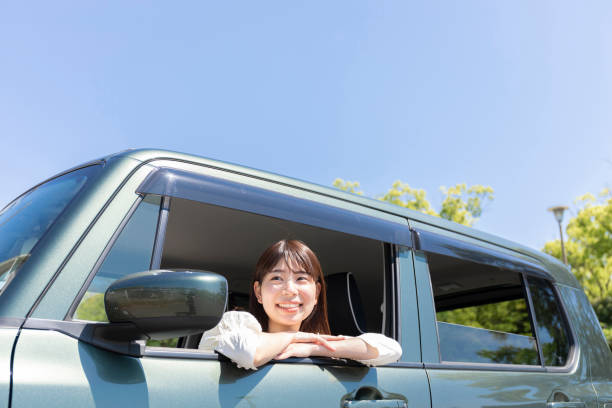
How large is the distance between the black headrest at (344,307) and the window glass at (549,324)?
3.76 ft

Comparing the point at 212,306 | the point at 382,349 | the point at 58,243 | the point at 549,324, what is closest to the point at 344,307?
the point at 382,349

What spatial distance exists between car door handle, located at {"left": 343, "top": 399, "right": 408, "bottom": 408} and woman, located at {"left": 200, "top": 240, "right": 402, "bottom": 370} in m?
0.14

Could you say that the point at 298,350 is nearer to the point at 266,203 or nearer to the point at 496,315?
the point at 266,203

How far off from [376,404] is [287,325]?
0.56 m

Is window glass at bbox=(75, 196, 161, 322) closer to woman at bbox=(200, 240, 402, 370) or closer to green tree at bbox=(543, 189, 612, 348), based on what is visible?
woman at bbox=(200, 240, 402, 370)

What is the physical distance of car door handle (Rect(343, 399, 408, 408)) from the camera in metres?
1.86

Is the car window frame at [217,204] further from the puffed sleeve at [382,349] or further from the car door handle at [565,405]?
the car door handle at [565,405]

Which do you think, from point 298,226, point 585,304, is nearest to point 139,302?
point 298,226

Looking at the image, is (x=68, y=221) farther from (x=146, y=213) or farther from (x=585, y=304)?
(x=585, y=304)

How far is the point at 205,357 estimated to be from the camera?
5.40ft

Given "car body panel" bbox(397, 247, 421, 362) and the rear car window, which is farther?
the rear car window

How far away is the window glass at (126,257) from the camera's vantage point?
1497 millimetres

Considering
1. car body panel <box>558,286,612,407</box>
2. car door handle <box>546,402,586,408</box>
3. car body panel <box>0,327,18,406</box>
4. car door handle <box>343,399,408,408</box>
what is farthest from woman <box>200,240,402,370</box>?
car body panel <box>558,286,612,407</box>

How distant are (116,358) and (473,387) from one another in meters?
1.60
